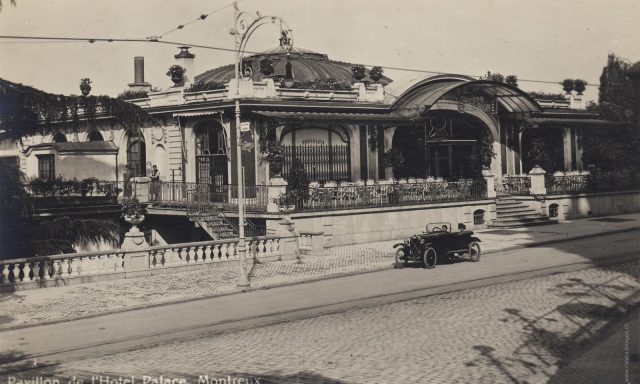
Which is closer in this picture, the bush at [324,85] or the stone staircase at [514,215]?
the bush at [324,85]

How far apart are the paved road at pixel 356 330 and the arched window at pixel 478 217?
12530 mm

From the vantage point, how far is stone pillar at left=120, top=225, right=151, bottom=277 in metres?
20.3

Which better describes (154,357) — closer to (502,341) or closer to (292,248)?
(502,341)

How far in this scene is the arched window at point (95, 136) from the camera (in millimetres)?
36438

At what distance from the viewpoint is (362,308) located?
1543 centimetres

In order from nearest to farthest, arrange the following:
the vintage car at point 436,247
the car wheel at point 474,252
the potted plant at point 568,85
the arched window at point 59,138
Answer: the vintage car at point 436,247 < the car wheel at point 474,252 < the arched window at point 59,138 < the potted plant at point 568,85

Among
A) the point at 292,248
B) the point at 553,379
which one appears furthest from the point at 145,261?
the point at 553,379

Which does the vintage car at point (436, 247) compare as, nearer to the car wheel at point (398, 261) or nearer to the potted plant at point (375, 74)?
the car wheel at point (398, 261)

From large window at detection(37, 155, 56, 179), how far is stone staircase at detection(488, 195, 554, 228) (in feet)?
67.5

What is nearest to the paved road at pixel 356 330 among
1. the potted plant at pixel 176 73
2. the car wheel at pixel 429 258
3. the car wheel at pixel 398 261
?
the car wheel at pixel 429 258

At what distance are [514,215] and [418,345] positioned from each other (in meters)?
22.2

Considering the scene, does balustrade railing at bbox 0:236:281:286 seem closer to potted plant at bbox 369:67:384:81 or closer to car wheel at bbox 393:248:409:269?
car wheel at bbox 393:248:409:269

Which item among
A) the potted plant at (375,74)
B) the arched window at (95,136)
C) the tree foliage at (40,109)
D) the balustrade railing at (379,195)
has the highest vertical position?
the potted plant at (375,74)

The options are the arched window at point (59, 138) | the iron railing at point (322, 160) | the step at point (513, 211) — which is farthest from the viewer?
the arched window at point (59, 138)
